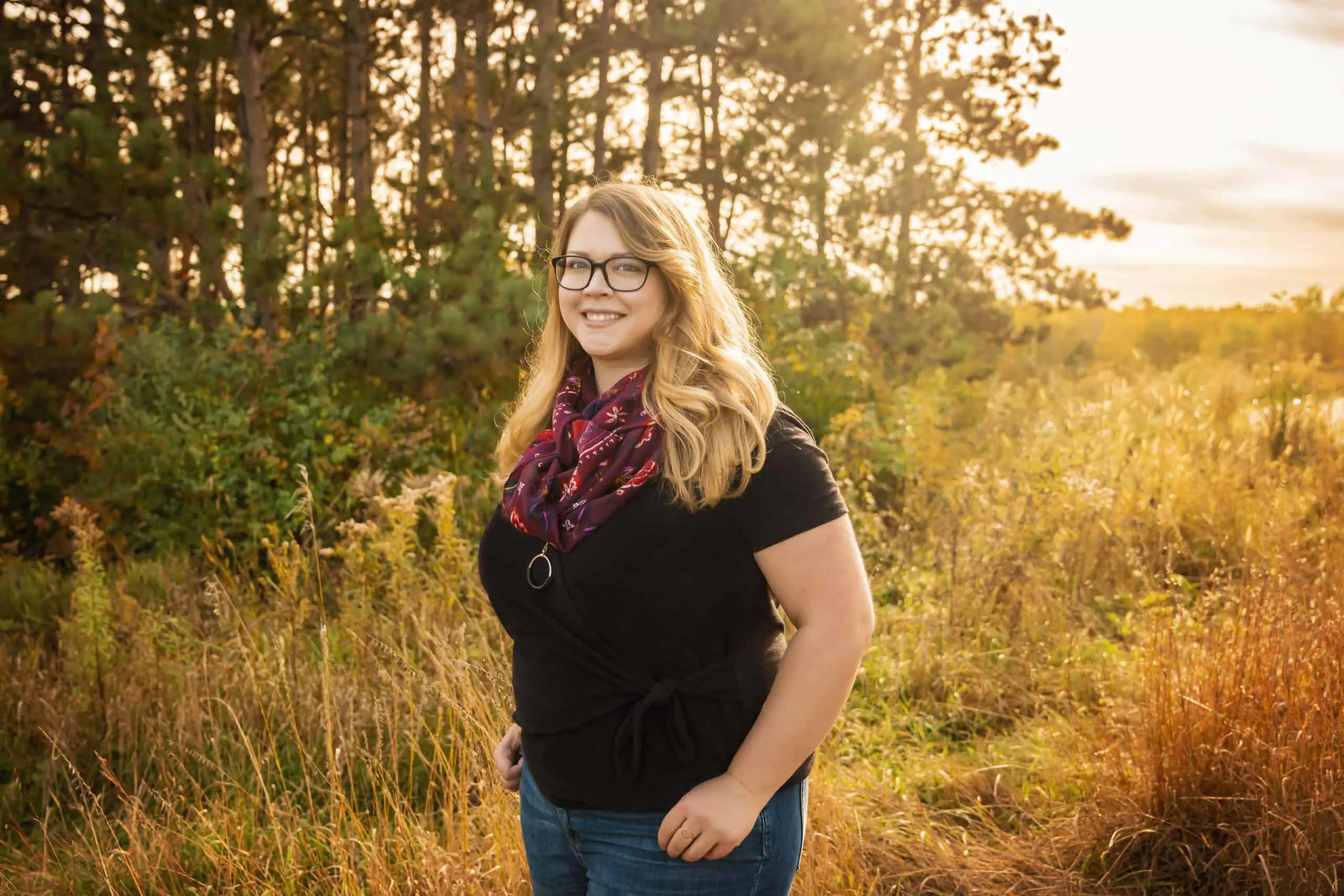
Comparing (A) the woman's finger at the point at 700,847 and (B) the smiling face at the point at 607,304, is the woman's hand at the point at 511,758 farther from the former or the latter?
(B) the smiling face at the point at 607,304

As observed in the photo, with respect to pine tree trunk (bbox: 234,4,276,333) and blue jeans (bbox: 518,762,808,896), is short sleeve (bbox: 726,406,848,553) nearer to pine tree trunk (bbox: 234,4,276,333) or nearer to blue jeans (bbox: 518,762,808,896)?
blue jeans (bbox: 518,762,808,896)

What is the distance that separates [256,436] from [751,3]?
649cm

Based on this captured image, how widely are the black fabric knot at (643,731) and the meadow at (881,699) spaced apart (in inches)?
44.6

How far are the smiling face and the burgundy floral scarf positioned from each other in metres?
0.06

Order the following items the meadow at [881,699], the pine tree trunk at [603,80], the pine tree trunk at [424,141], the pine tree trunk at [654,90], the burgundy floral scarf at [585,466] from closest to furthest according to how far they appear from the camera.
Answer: the burgundy floral scarf at [585,466] → the meadow at [881,699] → the pine tree trunk at [424,141] → the pine tree trunk at [654,90] → the pine tree trunk at [603,80]

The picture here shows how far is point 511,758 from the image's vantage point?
1.97m

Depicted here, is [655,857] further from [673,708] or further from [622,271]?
[622,271]

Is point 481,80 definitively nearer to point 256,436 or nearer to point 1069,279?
point 256,436

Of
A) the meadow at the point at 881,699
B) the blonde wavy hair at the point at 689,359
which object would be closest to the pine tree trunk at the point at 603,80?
the meadow at the point at 881,699

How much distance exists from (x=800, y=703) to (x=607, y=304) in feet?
2.46

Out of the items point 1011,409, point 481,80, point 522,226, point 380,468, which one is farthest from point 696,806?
point 481,80

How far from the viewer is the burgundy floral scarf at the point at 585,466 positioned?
1.60 m

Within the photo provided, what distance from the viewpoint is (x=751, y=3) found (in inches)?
Result: 380

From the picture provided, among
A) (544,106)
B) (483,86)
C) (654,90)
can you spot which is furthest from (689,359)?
(483,86)
